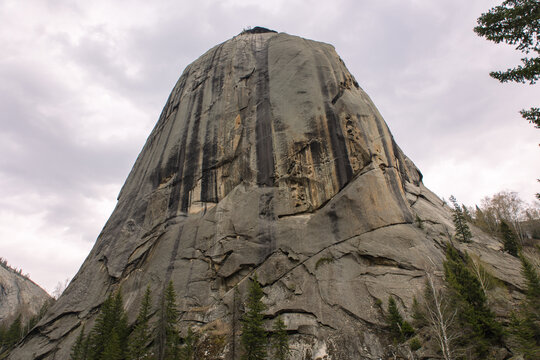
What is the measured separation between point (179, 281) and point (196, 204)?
687cm

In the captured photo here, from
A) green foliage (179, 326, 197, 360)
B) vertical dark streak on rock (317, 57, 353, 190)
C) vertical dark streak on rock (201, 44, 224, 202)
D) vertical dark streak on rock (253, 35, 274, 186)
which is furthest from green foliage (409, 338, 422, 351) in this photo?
vertical dark streak on rock (201, 44, 224, 202)

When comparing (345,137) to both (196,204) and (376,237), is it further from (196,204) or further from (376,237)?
(196,204)

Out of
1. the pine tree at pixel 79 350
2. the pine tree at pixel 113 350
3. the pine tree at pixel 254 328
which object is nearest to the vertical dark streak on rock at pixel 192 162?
the pine tree at pixel 113 350

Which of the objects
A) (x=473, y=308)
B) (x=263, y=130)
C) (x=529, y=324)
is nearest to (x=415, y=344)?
(x=473, y=308)

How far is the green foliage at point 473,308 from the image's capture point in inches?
600

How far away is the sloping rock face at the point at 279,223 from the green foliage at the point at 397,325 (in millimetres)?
588

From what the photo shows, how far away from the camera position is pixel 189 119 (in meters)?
32.9

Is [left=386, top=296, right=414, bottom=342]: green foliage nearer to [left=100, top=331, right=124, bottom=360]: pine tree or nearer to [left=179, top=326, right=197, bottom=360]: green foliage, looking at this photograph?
[left=179, top=326, right=197, bottom=360]: green foliage

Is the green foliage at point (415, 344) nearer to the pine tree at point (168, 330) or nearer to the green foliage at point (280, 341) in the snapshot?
the green foliage at point (280, 341)

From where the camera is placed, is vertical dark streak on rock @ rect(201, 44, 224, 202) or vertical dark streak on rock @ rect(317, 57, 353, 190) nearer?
vertical dark streak on rock @ rect(317, 57, 353, 190)

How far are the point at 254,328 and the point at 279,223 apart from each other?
7.74m

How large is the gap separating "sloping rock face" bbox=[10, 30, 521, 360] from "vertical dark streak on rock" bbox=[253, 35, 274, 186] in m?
0.12

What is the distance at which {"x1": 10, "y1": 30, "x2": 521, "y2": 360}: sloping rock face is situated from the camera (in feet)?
63.0

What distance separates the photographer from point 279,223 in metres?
23.5
